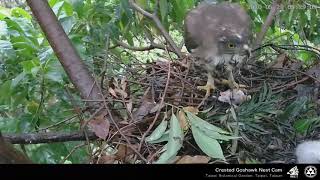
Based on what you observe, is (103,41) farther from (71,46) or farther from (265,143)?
(265,143)

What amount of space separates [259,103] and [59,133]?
402 millimetres

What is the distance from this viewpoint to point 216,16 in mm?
1139

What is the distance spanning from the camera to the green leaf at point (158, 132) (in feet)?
2.94

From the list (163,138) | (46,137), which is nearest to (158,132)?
(163,138)

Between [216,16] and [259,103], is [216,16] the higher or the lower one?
the higher one

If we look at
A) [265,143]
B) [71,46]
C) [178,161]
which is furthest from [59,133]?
[265,143]

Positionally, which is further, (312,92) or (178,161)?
(312,92)

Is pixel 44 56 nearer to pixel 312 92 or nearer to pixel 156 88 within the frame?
pixel 156 88

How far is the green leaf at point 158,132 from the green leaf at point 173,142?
0.06ft

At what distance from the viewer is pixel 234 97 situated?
1.01 meters
